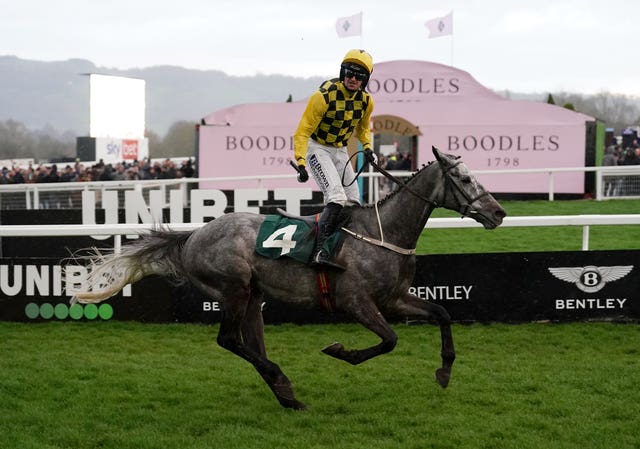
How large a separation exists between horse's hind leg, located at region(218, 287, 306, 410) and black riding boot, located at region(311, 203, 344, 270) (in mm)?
591

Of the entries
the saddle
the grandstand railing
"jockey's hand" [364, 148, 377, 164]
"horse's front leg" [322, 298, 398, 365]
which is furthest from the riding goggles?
the grandstand railing

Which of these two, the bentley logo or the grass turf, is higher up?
the bentley logo

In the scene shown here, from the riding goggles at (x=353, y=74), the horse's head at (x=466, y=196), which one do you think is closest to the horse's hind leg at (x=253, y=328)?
the horse's head at (x=466, y=196)

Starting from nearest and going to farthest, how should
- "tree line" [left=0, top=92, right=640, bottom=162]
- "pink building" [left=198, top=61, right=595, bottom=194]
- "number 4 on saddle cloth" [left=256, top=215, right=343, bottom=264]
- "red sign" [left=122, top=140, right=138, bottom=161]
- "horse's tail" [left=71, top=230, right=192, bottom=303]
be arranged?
"number 4 on saddle cloth" [left=256, top=215, right=343, bottom=264], "horse's tail" [left=71, top=230, right=192, bottom=303], "pink building" [left=198, top=61, right=595, bottom=194], "red sign" [left=122, top=140, right=138, bottom=161], "tree line" [left=0, top=92, right=640, bottom=162]

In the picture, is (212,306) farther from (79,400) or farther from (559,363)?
(559,363)

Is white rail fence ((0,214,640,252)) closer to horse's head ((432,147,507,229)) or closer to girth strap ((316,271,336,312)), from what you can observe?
horse's head ((432,147,507,229))

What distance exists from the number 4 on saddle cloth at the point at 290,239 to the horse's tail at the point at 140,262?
75 centimetres

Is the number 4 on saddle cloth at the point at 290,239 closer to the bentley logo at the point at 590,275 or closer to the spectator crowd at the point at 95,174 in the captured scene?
the bentley logo at the point at 590,275

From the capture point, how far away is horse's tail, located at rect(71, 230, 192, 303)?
251 inches

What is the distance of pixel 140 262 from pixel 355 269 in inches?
68.4

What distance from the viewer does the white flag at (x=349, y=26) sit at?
24203mm

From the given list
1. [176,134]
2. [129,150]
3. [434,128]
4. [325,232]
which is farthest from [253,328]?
[176,134]

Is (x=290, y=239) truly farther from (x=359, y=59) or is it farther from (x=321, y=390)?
(x=359, y=59)

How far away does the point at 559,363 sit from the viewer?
671 centimetres
